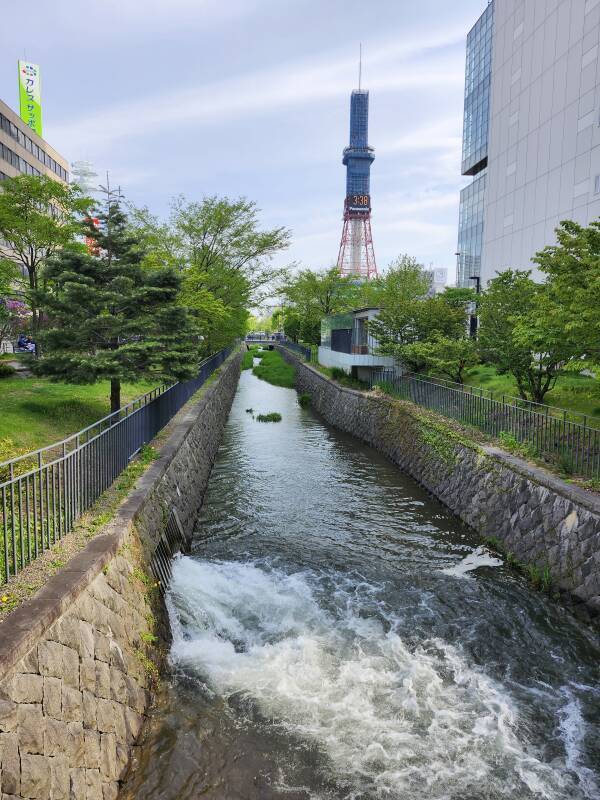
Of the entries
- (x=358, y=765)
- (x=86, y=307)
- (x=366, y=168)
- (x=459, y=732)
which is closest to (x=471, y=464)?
(x=459, y=732)

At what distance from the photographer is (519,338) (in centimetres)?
1373

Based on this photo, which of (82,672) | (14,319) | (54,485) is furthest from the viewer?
(14,319)

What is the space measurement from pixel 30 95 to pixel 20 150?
14.8 m

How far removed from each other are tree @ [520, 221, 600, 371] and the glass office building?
3653 cm

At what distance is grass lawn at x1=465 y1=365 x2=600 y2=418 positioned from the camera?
16130 millimetres

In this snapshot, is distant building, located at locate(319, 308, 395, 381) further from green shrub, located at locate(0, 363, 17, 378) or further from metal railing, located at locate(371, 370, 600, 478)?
green shrub, located at locate(0, 363, 17, 378)

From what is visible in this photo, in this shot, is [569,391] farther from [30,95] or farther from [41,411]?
[30,95]

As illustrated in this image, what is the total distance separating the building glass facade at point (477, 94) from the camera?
4800 cm

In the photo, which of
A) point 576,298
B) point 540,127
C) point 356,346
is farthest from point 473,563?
point 540,127

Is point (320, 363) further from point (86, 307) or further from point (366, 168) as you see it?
point (366, 168)

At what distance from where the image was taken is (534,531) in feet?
34.6

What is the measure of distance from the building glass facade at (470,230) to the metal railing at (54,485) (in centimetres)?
4259

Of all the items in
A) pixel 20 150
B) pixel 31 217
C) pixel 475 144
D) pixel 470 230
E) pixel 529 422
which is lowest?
pixel 529 422

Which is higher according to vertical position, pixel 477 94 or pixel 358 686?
pixel 477 94
